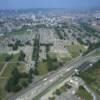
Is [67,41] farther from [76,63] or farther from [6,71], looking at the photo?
[6,71]

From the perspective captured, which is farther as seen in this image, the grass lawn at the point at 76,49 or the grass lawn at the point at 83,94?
the grass lawn at the point at 76,49

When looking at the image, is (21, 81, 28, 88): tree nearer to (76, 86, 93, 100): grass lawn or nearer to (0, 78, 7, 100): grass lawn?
(0, 78, 7, 100): grass lawn

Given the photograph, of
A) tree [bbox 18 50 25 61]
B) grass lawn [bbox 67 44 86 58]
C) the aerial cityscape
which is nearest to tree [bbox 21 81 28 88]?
the aerial cityscape

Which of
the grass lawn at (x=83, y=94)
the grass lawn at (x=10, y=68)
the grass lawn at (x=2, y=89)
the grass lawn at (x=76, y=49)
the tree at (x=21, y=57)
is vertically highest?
the grass lawn at (x=83, y=94)

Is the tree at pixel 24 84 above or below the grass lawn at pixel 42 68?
above

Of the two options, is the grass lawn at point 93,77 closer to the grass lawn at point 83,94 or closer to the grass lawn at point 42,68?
the grass lawn at point 83,94

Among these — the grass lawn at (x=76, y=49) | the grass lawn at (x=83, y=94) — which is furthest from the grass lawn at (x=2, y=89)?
the grass lawn at (x=76, y=49)

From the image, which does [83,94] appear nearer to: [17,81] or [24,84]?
[24,84]

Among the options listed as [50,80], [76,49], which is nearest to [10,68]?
[50,80]
